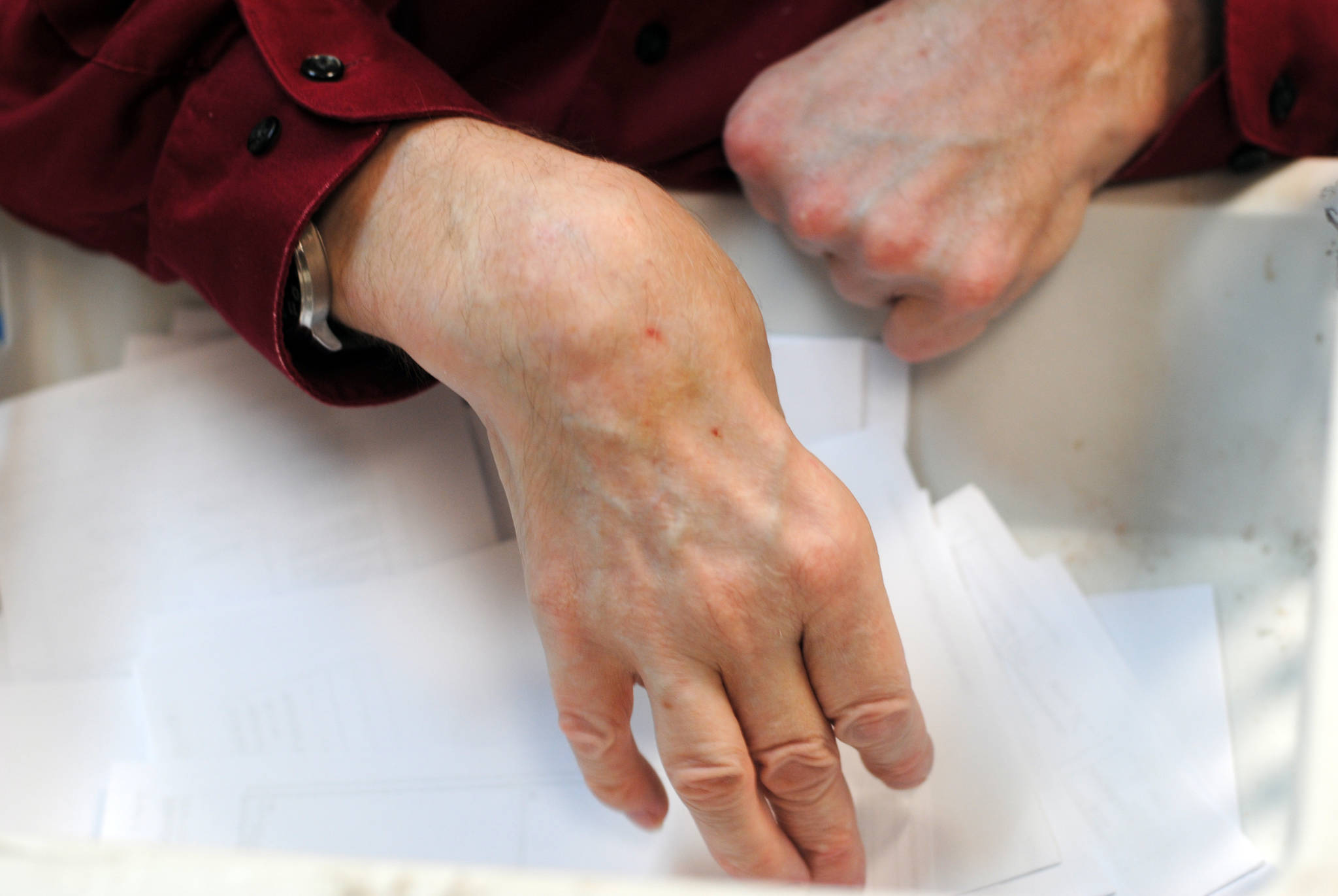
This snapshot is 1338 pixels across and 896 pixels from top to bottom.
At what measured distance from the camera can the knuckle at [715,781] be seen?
0.45 metres

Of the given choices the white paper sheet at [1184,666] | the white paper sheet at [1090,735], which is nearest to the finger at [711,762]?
the white paper sheet at [1090,735]

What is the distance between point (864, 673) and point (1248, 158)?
43 centimetres

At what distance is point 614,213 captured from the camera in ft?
1.42

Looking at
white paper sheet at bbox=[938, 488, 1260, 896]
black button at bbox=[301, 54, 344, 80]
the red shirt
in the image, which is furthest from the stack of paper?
black button at bbox=[301, 54, 344, 80]

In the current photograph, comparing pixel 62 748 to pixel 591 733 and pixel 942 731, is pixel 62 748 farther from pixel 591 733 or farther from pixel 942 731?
pixel 942 731

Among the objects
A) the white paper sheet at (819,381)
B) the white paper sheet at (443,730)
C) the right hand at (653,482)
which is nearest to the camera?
the right hand at (653,482)

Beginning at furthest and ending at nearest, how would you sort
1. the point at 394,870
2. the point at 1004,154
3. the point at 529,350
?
1. the point at 1004,154
2. the point at 529,350
3. the point at 394,870

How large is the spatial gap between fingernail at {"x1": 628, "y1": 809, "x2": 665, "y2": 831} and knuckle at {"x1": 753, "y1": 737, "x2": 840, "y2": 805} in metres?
0.08

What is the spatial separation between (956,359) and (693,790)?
1.18 feet

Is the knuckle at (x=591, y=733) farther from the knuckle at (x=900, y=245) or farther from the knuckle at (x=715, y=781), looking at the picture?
the knuckle at (x=900, y=245)

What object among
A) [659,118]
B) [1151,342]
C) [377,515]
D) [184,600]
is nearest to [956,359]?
[1151,342]

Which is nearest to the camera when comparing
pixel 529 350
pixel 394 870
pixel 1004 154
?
pixel 394 870

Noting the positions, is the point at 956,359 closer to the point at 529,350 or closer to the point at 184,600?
the point at 529,350

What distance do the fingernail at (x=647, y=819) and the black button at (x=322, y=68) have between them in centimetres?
43
